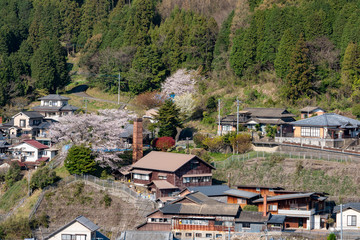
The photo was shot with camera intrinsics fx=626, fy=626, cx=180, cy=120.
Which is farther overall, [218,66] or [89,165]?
[218,66]

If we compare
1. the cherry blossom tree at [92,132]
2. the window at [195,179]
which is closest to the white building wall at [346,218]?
the window at [195,179]

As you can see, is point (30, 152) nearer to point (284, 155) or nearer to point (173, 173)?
point (173, 173)

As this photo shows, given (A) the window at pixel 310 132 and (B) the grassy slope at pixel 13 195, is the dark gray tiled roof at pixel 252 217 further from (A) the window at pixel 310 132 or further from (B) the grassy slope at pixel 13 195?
(B) the grassy slope at pixel 13 195

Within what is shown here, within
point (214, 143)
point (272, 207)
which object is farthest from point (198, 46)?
point (272, 207)

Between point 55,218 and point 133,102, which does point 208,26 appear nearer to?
point 133,102

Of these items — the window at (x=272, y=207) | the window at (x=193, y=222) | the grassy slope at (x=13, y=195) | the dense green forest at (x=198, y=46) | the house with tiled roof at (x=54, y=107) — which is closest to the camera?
the window at (x=193, y=222)

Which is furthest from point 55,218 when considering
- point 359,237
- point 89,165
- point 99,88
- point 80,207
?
point 99,88
